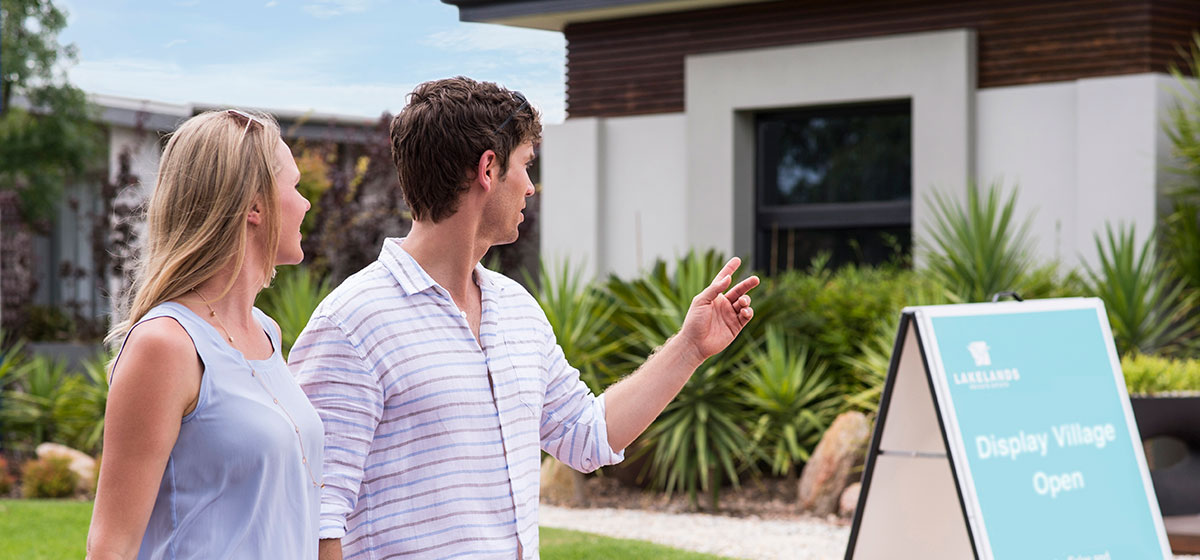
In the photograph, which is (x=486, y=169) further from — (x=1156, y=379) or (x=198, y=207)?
(x=1156, y=379)

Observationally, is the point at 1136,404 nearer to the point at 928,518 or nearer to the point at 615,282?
the point at 928,518

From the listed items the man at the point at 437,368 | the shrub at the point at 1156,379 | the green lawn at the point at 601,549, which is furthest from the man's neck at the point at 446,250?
the shrub at the point at 1156,379

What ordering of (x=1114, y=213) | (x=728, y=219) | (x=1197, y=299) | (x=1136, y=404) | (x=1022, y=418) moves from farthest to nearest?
(x=728, y=219) < (x=1114, y=213) < (x=1197, y=299) < (x=1136, y=404) < (x=1022, y=418)

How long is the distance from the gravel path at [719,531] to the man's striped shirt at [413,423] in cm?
450

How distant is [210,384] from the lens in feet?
5.73

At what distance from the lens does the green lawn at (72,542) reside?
634 cm

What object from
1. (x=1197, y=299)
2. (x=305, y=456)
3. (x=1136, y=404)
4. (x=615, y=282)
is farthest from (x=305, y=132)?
(x=305, y=456)

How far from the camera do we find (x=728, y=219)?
36.4 ft

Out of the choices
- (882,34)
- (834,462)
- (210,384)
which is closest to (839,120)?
(882,34)

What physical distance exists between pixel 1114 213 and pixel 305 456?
27.7 feet

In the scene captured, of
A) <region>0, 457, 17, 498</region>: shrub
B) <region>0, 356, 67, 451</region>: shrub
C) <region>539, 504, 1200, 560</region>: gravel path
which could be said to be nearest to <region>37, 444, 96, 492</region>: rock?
<region>0, 457, 17, 498</region>: shrub

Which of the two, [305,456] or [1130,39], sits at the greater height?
[1130,39]

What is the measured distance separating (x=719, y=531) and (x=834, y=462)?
91cm

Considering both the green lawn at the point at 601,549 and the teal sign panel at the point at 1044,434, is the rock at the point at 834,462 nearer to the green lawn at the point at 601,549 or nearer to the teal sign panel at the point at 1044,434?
the green lawn at the point at 601,549
